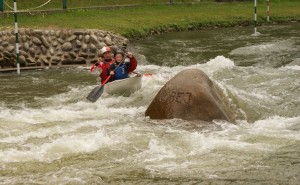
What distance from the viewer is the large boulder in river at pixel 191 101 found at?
9281mm

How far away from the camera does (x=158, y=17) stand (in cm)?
2406

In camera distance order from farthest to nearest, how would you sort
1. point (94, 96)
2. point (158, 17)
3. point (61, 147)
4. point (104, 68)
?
point (158, 17)
point (104, 68)
point (94, 96)
point (61, 147)

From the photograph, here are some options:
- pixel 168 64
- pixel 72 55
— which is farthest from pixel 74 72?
pixel 168 64

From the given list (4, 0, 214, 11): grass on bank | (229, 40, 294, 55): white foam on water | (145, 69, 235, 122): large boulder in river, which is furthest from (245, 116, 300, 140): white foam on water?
(4, 0, 214, 11): grass on bank

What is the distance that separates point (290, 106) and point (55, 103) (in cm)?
450

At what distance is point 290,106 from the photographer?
35.4 ft

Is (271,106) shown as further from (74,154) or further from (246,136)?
(74,154)

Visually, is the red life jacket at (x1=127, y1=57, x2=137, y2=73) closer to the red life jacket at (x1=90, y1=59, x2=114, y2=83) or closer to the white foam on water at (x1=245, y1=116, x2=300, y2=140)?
the red life jacket at (x1=90, y1=59, x2=114, y2=83)

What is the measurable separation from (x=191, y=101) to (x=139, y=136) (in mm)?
1209

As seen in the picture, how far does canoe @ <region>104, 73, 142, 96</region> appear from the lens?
11793mm

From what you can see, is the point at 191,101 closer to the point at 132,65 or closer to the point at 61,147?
the point at 61,147

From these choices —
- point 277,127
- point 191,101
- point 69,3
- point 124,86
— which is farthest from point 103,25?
point 277,127

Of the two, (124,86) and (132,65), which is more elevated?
(132,65)

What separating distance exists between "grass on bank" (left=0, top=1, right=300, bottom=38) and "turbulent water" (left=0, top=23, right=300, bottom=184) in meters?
4.56
